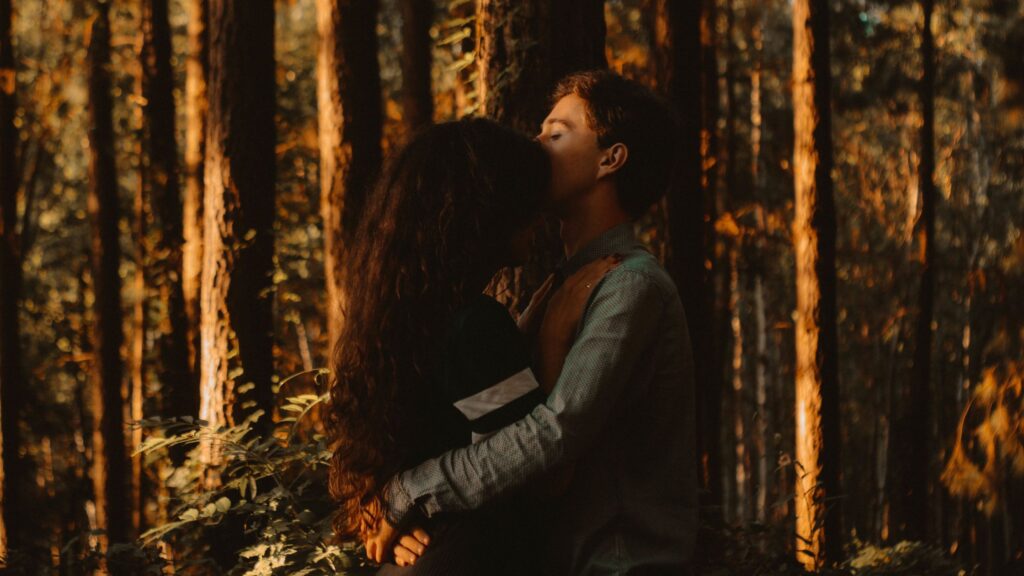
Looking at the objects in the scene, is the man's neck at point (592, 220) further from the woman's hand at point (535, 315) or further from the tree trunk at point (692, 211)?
the tree trunk at point (692, 211)

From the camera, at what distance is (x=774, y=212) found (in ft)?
85.0

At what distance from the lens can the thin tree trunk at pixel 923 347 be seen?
15922 mm

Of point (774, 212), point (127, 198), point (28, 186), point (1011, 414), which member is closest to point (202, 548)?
point (1011, 414)

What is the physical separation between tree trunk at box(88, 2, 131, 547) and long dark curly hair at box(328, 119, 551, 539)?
42.2 feet

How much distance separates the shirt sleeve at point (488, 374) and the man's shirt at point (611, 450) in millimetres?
37

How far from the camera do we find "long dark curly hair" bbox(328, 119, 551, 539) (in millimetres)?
2680

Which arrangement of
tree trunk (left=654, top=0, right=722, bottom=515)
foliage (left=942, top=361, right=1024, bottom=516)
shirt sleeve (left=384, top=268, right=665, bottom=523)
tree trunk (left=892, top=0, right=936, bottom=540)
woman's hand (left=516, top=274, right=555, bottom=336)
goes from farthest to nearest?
tree trunk (left=892, top=0, right=936, bottom=540)
tree trunk (left=654, top=0, right=722, bottom=515)
foliage (left=942, top=361, right=1024, bottom=516)
woman's hand (left=516, top=274, right=555, bottom=336)
shirt sleeve (left=384, top=268, right=665, bottom=523)

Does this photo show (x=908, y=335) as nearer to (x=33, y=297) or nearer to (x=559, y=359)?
(x=33, y=297)

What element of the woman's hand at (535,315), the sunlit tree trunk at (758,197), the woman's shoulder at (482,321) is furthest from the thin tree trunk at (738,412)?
the woman's shoulder at (482,321)

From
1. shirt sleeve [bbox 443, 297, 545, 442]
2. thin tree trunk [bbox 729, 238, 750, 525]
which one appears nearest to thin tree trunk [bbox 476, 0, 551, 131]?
shirt sleeve [bbox 443, 297, 545, 442]

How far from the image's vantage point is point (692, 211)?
10211 millimetres

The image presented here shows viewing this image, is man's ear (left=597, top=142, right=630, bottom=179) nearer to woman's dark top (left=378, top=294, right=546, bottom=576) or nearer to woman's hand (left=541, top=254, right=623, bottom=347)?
woman's hand (left=541, top=254, right=623, bottom=347)

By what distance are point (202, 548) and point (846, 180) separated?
28.4 metres

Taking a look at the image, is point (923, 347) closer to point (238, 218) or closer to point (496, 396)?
point (238, 218)
